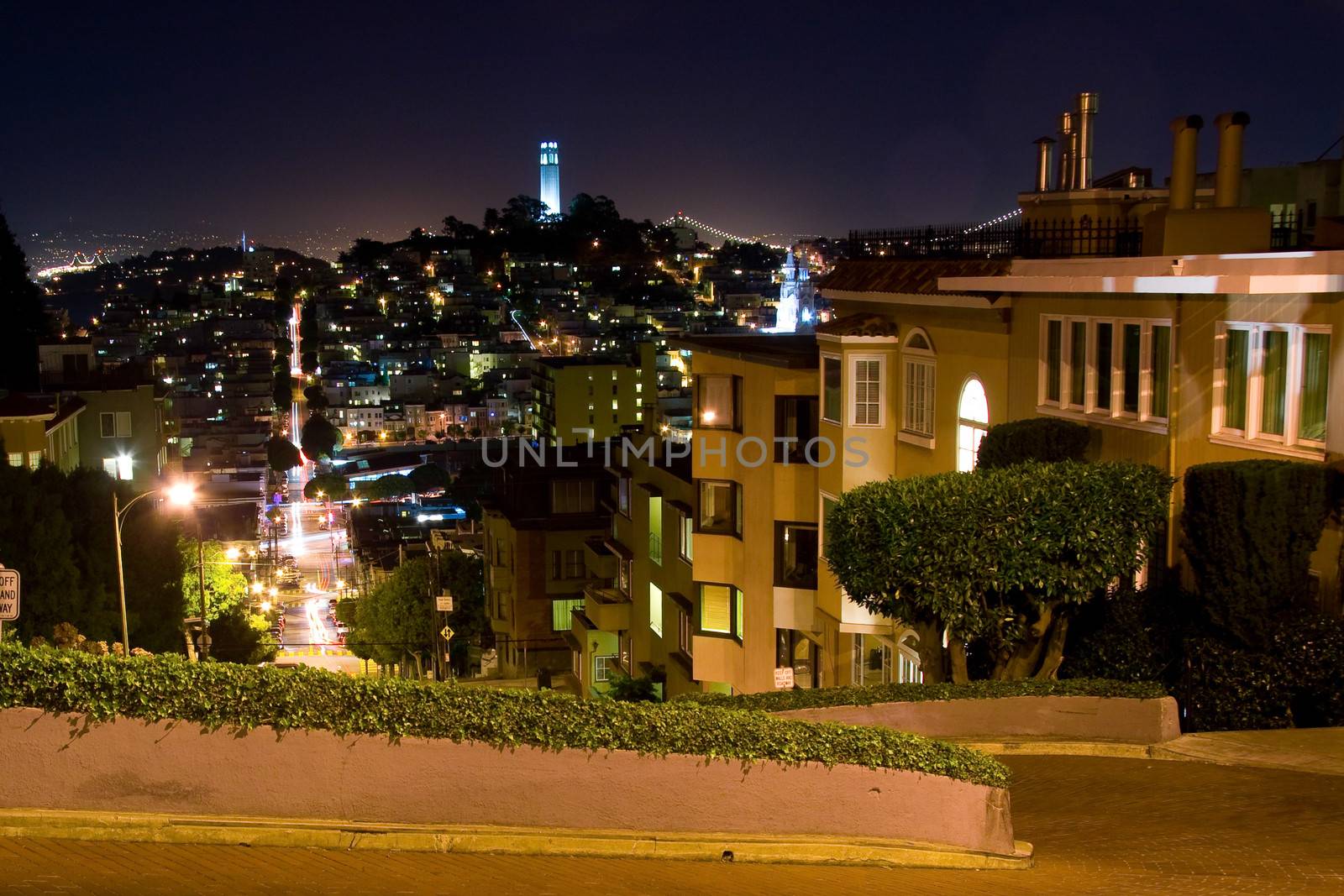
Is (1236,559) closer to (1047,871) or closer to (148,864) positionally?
(1047,871)

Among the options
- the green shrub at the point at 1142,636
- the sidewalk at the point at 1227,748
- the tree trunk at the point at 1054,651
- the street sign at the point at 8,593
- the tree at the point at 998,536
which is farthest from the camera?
the tree trunk at the point at 1054,651

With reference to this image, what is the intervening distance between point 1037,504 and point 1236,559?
1.69 meters

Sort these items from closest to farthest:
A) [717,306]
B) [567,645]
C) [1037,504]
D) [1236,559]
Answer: [1236,559]
[1037,504]
[567,645]
[717,306]

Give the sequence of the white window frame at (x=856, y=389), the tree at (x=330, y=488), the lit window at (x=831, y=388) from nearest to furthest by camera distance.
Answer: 1. the white window frame at (x=856, y=389)
2. the lit window at (x=831, y=388)
3. the tree at (x=330, y=488)

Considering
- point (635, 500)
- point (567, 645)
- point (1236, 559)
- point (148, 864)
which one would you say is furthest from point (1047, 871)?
point (567, 645)

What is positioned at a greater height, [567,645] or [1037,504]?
[1037,504]

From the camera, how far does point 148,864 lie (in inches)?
293

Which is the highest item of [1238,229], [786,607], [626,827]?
[1238,229]

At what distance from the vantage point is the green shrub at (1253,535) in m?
10.8

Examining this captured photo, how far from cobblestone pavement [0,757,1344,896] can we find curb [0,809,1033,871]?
0.08 metres

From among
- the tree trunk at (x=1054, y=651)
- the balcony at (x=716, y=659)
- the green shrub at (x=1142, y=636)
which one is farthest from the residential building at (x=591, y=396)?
the green shrub at (x=1142, y=636)

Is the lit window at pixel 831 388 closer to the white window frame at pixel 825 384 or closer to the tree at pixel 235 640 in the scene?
the white window frame at pixel 825 384

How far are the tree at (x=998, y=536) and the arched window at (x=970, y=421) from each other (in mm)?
3178

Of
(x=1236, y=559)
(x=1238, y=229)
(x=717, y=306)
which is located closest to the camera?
(x=1236, y=559)
